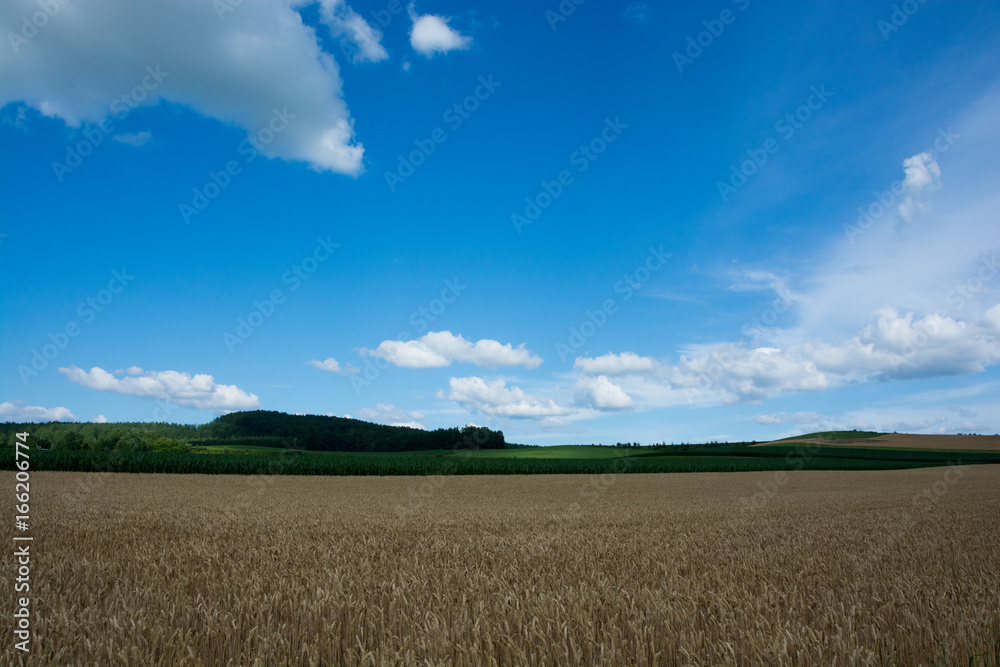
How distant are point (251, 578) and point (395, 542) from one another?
9.42ft

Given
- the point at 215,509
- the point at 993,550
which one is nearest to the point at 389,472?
the point at 215,509

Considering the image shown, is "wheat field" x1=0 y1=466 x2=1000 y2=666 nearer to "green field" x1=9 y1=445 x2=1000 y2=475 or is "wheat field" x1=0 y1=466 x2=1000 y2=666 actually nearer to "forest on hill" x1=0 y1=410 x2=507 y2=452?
"green field" x1=9 y1=445 x2=1000 y2=475

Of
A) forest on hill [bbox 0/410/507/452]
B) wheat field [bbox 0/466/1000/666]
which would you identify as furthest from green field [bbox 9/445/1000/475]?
forest on hill [bbox 0/410/507/452]

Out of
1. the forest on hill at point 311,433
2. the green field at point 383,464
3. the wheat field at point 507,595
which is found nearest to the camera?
the wheat field at point 507,595

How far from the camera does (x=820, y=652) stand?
3.56 meters

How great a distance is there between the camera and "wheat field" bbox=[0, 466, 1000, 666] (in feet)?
12.2

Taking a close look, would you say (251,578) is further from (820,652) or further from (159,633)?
(820,652)

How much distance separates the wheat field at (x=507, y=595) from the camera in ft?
12.2

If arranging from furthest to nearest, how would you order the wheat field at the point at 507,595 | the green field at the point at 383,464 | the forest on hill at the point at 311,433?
1. the forest on hill at the point at 311,433
2. the green field at the point at 383,464
3. the wheat field at the point at 507,595

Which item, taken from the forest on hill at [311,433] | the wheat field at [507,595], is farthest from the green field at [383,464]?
the forest on hill at [311,433]

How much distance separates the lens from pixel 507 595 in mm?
4809

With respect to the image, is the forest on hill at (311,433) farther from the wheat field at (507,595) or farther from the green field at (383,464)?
the wheat field at (507,595)

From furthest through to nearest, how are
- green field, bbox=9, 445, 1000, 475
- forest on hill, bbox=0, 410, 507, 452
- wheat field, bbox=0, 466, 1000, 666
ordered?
forest on hill, bbox=0, 410, 507, 452, green field, bbox=9, 445, 1000, 475, wheat field, bbox=0, 466, 1000, 666

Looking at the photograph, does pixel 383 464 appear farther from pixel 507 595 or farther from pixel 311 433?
pixel 311 433
